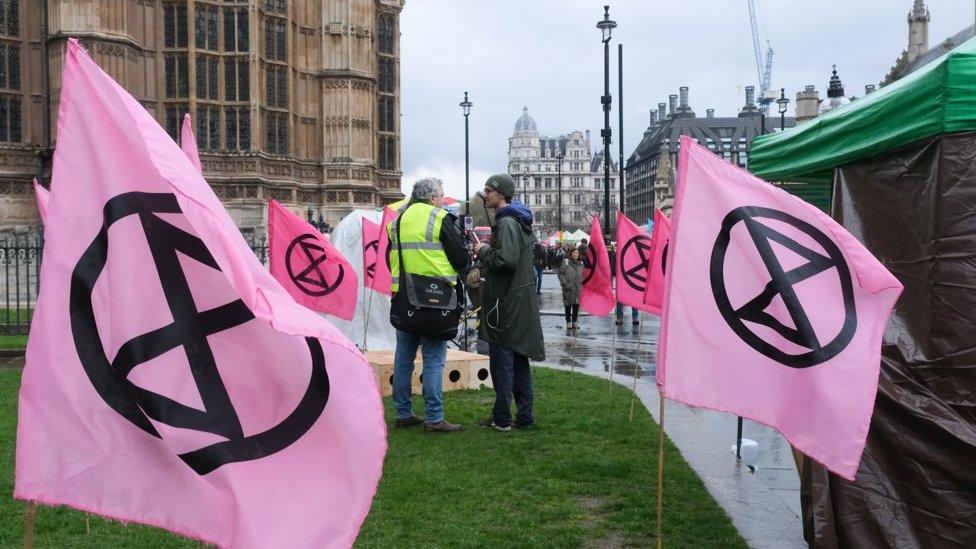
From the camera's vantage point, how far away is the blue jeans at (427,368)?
23.6 feet

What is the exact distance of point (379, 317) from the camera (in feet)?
40.6

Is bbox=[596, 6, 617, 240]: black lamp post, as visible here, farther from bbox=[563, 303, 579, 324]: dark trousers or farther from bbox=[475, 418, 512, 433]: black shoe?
bbox=[475, 418, 512, 433]: black shoe

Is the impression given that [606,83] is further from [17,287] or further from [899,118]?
[899,118]

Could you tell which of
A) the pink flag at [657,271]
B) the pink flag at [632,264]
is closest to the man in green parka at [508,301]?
the pink flag at [657,271]

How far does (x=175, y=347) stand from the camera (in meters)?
2.91

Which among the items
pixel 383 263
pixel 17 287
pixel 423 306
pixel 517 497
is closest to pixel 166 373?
pixel 517 497

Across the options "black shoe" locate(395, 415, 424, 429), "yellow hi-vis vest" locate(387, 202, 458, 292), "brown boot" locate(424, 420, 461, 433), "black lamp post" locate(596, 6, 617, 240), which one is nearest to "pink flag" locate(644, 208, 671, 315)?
"yellow hi-vis vest" locate(387, 202, 458, 292)

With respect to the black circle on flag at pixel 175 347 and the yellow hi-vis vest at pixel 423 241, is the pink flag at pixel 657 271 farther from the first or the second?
the black circle on flag at pixel 175 347

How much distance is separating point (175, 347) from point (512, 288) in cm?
473

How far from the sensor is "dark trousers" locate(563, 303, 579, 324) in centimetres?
1839

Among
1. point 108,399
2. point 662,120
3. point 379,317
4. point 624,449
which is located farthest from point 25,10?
point 662,120

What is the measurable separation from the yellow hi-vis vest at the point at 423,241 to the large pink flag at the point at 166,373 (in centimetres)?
401

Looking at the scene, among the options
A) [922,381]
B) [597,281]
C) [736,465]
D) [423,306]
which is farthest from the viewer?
[597,281]

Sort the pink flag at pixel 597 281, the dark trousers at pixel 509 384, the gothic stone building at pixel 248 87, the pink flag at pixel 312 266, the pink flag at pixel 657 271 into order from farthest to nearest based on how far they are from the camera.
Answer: the gothic stone building at pixel 248 87 → the pink flag at pixel 597 281 → the pink flag at pixel 312 266 → the pink flag at pixel 657 271 → the dark trousers at pixel 509 384
